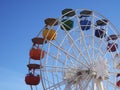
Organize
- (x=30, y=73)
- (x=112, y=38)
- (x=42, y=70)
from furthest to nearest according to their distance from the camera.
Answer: (x=112, y=38) < (x=30, y=73) < (x=42, y=70)

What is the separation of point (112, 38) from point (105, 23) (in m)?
1.20

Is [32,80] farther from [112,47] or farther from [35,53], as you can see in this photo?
[112,47]

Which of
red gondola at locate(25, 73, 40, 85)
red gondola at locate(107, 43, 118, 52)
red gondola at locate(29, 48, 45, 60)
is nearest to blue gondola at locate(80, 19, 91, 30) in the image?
red gondola at locate(107, 43, 118, 52)

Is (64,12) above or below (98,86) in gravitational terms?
above

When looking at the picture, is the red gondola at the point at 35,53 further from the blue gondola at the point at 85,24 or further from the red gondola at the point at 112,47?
the red gondola at the point at 112,47

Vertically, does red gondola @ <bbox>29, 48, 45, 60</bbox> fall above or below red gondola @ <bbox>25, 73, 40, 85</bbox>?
above

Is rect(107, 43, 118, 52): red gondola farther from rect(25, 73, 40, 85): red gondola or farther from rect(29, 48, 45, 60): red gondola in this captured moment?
rect(25, 73, 40, 85): red gondola

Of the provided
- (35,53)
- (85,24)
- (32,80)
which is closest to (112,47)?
(85,24)

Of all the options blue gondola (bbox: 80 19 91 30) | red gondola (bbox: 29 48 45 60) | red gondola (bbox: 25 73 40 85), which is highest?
blue gondola (bbox: 80 19 91 30)

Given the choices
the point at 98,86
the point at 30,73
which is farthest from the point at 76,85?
the point at 30,73

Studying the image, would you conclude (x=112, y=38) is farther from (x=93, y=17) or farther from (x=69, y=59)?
(x=69, y=59)

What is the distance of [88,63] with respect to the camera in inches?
837

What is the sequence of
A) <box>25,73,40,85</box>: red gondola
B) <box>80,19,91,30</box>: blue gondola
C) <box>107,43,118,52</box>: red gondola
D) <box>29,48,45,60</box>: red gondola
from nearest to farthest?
1. <box>29,48,45,60</box>: red gondola
2. <box>25,73,40,85</box>: red gondola
3. <box>80,19,91,30</box>: blue gondola
4. <box>107,43,118,52</box>: red gondola

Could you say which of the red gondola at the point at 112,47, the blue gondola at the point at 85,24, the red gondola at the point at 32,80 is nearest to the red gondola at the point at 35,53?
the red gondola at the point at 32,80
